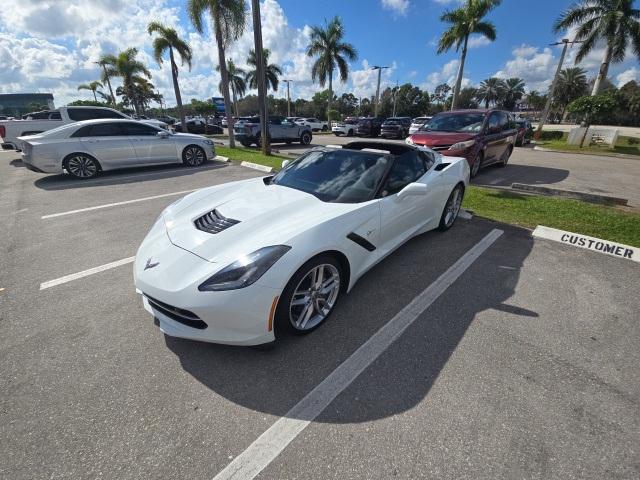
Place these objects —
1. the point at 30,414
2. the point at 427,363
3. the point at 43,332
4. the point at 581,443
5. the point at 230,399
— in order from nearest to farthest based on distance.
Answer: the point at 581,443, the point at 30,414, the point at 230,399, the point at 427,363, the point at 43,332

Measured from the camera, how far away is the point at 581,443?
168 cm

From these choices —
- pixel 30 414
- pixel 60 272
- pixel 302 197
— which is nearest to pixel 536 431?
pixel 302 197

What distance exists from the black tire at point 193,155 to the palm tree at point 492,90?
86338mm

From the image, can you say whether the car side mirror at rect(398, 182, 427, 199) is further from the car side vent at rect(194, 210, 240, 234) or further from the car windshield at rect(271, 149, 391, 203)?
the car side vent at rect(194, 210, 240, 234)

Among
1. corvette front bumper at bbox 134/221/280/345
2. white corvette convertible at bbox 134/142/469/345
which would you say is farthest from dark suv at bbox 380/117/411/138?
corvette front bumper at bbox 134/221/280/345

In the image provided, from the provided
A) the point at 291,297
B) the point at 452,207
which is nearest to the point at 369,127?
the point at 452,207

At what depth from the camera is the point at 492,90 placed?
2968 inches

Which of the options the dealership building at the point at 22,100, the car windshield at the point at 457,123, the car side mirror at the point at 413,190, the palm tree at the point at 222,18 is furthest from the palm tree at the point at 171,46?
the dealership building at the point at 22,100

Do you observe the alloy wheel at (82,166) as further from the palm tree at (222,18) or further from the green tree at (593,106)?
the green tree at (593,106)

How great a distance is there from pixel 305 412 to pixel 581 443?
1553mm

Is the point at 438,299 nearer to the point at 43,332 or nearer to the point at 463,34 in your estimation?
the point at 43,332

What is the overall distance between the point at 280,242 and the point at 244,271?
34cm

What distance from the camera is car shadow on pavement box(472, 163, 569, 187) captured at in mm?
7953

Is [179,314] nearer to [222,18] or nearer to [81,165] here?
[81,165]
